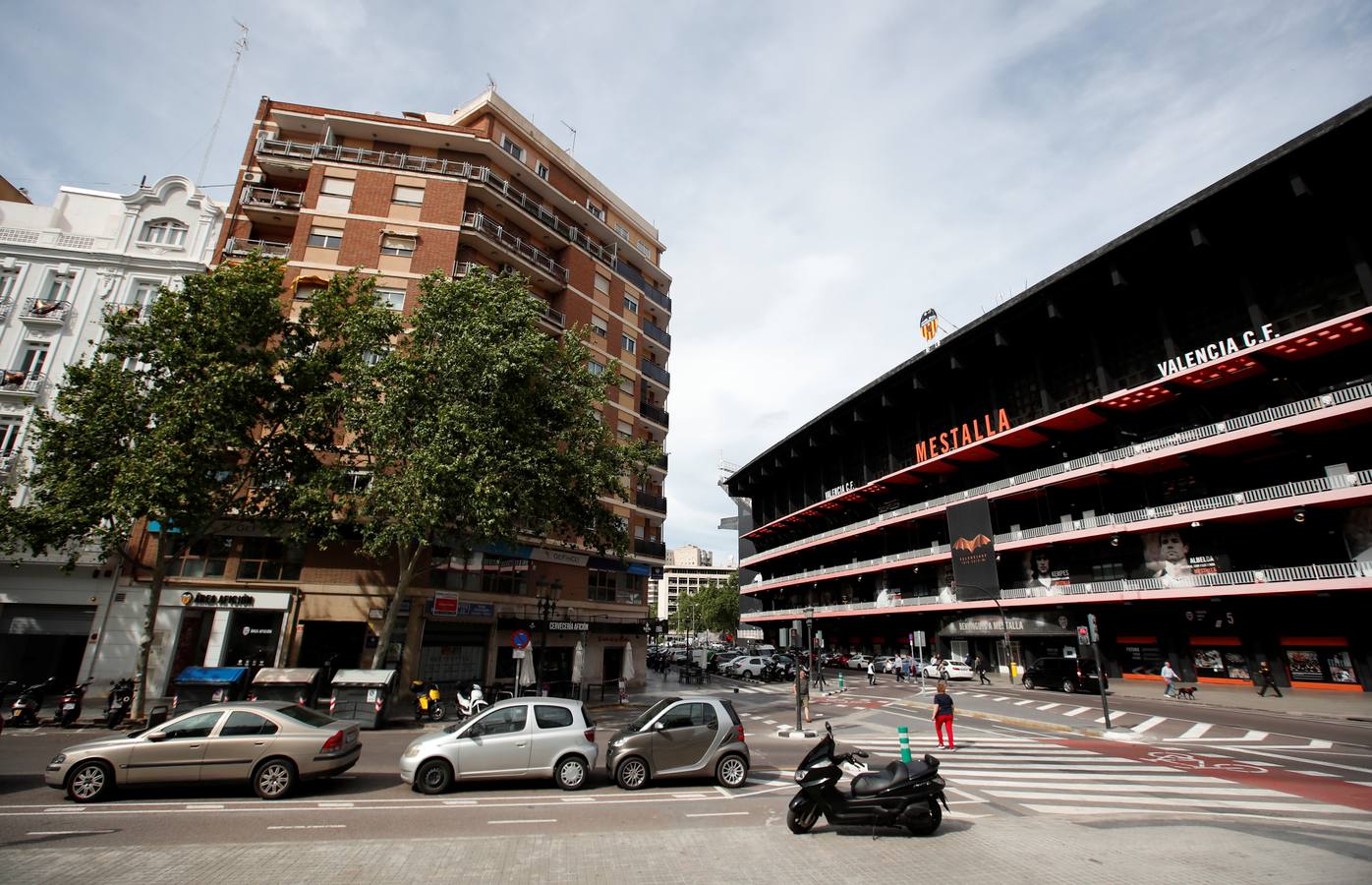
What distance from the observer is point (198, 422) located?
17609 millimetres

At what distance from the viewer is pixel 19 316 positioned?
24453mm

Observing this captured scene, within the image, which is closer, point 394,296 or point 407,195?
point 394,296

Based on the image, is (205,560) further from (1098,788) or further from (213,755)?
(1098,788)

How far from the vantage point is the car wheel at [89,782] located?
8.90 metres

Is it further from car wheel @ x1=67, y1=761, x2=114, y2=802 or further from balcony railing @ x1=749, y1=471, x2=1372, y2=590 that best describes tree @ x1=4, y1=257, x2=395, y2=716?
balcony railing @ x1=749, y1=471, x2=1372, y2=590

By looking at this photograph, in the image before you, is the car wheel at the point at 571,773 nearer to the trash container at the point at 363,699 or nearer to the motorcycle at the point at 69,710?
the trash container at the point at 363,699

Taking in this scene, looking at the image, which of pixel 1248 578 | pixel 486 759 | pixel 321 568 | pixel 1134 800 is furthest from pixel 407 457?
pixel 1248 578

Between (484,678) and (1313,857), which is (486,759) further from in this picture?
(484,678)

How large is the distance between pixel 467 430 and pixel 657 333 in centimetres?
2228

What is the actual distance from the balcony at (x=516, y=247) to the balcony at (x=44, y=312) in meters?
16.6

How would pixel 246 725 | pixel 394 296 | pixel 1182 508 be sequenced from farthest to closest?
pixel 1182 508
pixel 394 296
pixel 246 725

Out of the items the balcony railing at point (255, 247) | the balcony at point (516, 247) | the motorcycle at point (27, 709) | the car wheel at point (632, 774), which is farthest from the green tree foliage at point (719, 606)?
the car wheel at point (632, 774)

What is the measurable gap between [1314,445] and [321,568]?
41642 mm

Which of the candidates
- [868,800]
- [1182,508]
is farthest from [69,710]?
[1182,508]
